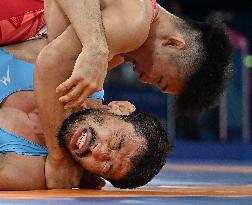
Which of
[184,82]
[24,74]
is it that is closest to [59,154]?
[24,74]

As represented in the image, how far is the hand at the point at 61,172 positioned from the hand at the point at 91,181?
72mm

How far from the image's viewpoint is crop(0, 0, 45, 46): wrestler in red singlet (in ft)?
13.5

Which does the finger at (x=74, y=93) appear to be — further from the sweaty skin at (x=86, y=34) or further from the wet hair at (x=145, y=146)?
the wet hair at (x=145, y=146)

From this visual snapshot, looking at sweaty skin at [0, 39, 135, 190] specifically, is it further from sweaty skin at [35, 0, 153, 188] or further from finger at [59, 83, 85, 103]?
finger at [59, 83, 85, 103]

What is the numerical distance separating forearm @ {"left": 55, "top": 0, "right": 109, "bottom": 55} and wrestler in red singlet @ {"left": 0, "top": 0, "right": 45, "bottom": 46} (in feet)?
2.19

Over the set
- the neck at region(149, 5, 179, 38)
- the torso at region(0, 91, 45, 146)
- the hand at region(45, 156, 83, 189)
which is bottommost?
the hand at region(45, 156, 83, 189)

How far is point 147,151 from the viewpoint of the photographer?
3.63 metres

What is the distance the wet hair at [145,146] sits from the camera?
3627 mm

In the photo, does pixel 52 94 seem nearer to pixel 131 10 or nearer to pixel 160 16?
pixel 131 10

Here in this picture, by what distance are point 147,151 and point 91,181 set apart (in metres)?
0.41

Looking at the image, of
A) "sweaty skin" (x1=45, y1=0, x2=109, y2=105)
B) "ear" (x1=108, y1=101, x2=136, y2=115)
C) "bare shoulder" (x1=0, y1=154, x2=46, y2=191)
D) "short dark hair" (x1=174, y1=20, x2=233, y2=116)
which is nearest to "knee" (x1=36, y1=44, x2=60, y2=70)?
"sweaty skin" (x1=45, y1=0, x2=109, y2=105)

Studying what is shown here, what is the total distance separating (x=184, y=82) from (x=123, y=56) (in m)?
0.34

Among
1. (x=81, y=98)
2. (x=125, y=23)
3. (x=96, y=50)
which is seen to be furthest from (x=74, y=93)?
(x=125, y=23)

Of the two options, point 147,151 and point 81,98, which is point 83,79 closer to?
point 81,98
